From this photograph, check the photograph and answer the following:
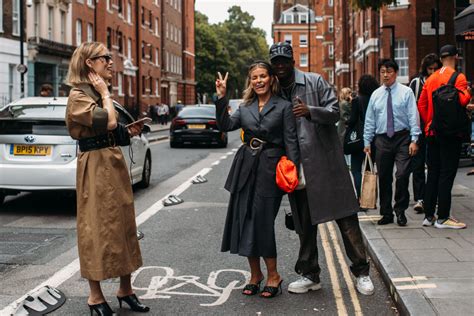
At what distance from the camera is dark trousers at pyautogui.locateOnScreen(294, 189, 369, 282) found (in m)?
5.34

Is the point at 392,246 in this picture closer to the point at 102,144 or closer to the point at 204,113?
the point at 102,144

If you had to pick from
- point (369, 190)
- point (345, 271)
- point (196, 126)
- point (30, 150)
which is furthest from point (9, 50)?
point (345, 271)

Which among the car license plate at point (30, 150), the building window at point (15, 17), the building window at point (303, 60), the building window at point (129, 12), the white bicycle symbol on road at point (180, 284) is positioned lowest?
the white bicycle symbol on road at point (180, 284)

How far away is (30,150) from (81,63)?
4.92 m

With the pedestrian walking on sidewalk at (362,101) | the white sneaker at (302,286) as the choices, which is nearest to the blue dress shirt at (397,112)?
the pedestrian walking on sidewalk at (362,101)

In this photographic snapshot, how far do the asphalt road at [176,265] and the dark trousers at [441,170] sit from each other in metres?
1.25

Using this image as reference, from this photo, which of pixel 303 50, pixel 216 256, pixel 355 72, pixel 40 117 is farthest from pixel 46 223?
pixel 303 50

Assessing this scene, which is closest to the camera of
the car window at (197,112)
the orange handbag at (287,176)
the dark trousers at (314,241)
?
the orange handbag at (287,176)

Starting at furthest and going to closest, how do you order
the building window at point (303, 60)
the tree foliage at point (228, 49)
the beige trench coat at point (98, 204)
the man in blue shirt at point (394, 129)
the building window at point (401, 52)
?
the building window at point (303, 60) → the tree foliage at point (228, 49) → the building window at point (401, 52) → the man in blue shirt at point (394, 129) → the beige trench coat at point (98, 204)

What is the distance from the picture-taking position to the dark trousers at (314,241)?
17.5 feet

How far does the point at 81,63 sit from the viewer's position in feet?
15.2

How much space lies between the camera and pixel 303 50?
368 ft

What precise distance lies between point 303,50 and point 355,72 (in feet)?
201

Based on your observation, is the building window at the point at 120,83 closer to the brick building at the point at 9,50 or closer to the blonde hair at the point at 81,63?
the brick building at the point at 9,50
